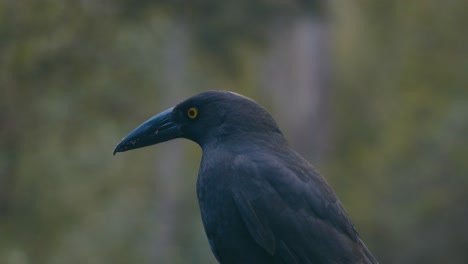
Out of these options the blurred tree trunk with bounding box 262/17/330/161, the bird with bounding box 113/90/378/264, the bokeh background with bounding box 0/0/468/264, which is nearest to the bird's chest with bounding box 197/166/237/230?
the bird with bounding box 113/90/378/264

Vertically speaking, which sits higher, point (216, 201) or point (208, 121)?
point (208, 121)

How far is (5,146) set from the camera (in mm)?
11773

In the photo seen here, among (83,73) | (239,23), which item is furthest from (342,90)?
(83,73)

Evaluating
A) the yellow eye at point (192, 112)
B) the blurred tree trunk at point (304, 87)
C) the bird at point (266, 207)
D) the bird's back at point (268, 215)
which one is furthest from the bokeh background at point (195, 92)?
the bird's back at point (268, 215)

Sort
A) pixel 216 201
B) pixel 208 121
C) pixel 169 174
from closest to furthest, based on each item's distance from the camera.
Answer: pixel 216 201 → pixel 208 121 → pixel 169 174

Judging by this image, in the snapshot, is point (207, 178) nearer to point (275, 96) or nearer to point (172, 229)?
point (275, 96)

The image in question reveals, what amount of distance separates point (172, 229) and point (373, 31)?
13792 mm

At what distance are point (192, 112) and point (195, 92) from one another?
18.8 meters

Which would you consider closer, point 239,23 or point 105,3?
point 105,3

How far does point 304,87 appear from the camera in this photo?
2073cm

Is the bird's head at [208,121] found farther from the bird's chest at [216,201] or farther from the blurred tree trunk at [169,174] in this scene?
the blurred tree trunk at [169,174]

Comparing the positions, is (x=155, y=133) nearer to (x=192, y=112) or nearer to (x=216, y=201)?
(x=192, y=112)

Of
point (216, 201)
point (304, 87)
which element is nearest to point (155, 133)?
point (216, 201)

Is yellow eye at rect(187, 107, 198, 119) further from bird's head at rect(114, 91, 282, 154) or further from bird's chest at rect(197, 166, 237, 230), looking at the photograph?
bird's chest at rect(197, 166, 237, 230)
